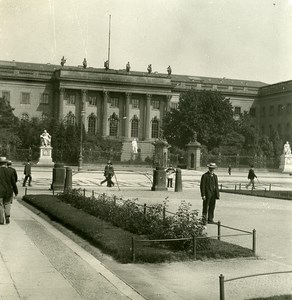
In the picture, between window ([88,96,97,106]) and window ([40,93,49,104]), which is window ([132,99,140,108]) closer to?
window ([88,96,97,106])

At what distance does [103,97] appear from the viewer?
94.7 m

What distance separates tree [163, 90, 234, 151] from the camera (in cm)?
7425

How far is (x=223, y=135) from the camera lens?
74.8 m

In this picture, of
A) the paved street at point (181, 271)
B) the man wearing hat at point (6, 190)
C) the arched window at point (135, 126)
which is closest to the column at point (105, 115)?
the arched window at point (135, 126)

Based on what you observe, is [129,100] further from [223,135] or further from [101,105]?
[223,135]

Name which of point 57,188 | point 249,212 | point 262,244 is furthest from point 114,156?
point 262,244

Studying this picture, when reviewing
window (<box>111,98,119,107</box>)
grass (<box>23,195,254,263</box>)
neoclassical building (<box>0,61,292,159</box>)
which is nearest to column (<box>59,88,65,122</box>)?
neoclassical building (<box>0,61,292,159</box>)

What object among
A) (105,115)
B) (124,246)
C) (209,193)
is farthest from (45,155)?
(124,246)

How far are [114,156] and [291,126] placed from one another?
35486 millimetres

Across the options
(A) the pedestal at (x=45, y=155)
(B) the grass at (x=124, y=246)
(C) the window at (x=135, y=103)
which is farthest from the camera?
(C) the window at (x=135, y=103)

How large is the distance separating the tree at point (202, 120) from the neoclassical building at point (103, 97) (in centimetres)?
1699

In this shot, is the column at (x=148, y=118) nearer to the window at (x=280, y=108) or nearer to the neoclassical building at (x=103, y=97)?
the neoclassical building at (x=103, y=97)

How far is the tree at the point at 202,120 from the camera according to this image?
74.2 m

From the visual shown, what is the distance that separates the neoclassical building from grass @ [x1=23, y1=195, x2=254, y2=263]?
255 feet
